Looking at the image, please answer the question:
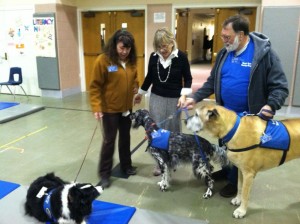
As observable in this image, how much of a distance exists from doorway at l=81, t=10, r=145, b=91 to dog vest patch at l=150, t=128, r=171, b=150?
441cm

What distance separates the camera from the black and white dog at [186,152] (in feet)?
8.35

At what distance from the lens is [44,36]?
21.2 feet

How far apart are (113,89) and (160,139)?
628mm

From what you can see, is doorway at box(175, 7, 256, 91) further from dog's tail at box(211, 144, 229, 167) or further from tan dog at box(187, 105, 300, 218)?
tan dog at box(187, 105, 300, 218)

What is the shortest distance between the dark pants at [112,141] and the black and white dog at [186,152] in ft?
1.01

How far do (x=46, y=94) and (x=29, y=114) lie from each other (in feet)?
5.62

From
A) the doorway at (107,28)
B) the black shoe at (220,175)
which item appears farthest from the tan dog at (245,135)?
the doorway at (107,28)

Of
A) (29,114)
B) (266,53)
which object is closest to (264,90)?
(266,53)

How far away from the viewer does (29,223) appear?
207 centimetres

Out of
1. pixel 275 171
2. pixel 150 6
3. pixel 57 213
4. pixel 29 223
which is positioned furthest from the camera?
pixel 150 6

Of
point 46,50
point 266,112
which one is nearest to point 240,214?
point 266,112

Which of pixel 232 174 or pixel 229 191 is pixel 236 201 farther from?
pixel 232 174

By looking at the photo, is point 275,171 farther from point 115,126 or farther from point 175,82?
point 115,126

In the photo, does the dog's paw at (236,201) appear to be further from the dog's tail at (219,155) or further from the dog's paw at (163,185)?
the dog's paw at (163,185)
